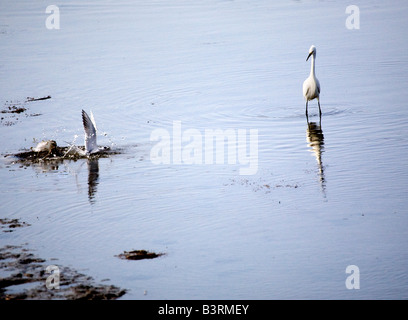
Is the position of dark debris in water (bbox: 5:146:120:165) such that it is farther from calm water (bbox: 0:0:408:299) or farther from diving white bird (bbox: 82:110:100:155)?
calm water (bbox: 0:0:408:299)

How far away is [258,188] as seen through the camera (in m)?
13.9

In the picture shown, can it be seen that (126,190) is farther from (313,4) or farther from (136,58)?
(313,4)

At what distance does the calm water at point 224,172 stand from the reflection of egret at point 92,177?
5 centimetres

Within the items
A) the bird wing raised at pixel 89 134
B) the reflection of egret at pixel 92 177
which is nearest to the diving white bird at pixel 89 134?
the bird wing raised at pixel 89 134

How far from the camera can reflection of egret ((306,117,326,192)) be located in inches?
596

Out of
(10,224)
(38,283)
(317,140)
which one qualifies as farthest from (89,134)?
(38,283)

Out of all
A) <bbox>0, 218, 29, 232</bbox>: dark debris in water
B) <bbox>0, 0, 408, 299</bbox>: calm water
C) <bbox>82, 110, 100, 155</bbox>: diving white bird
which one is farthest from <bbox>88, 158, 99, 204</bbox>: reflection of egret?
<bbox>0, 218, 29, 232</bbox>: dark debris in water

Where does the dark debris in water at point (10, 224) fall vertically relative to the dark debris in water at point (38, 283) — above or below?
above

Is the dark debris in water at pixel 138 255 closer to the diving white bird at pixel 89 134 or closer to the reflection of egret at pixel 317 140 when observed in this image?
the reflection of egret at pixel 317 140

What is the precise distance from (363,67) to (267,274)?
1834 centimetres

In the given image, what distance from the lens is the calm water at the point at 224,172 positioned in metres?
10.4

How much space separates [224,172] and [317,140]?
3.42 m

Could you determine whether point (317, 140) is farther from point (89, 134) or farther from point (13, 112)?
point (13, 112)

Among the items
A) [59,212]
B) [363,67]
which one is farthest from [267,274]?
[363,67]
